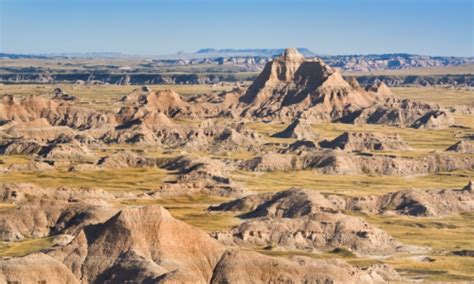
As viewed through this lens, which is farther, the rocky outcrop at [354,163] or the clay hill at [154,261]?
the rocky outcrop at [354,163]

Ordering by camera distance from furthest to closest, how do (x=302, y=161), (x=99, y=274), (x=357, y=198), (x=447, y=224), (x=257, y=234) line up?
(x=302, y=161), (x=357, y=198), (x=447, y=224), (x=257, y=234), (x=99, y=274)

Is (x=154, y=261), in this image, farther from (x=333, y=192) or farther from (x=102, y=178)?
(x=102, y=178)

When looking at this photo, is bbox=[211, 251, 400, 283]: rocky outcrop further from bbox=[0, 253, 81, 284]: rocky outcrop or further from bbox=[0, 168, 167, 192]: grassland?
bbox=[0, 168, 167, 192]: grassland

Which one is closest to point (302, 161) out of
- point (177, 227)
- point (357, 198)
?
point (357, 198)

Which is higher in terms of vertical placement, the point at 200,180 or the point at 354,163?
the point at 200,180

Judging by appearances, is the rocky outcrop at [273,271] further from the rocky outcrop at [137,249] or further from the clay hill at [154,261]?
the rocky outcrop at [137,249]

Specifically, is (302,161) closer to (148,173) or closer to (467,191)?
(148,173)

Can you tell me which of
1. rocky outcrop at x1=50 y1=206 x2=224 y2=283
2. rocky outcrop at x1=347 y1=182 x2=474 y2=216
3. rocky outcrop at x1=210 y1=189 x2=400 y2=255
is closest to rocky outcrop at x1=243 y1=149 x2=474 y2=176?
rocky outcrop at x1=347 y1=182 x2=474 y2=216

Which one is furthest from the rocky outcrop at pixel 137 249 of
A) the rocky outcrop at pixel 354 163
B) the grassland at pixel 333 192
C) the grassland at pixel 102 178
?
the rocky outcrop at pixel 354 163

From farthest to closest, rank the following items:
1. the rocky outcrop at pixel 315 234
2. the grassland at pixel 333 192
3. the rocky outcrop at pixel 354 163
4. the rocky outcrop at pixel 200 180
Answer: the rocky outcrop at pixel 354 163
the rocky outcrop at pixel 200 180
the rocky outcrop at pixel 315 234
the grassland at pixel 333 192

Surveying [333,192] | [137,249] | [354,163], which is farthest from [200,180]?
[137,249]

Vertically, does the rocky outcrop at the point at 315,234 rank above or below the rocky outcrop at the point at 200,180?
above
